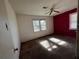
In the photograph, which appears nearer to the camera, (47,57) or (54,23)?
(47,57)

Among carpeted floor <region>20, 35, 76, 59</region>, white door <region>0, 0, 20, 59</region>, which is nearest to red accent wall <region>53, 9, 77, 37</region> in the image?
carpeted floor <region>20, 35, 76, 59</region>

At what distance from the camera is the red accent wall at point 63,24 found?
5.38 metres

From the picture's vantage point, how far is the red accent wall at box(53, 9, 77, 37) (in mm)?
5376

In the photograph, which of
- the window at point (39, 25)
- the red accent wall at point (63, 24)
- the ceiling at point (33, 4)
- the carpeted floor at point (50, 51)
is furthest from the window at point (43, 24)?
the carpeted floor at point (50, 51)

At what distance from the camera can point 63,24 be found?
600 centimetres

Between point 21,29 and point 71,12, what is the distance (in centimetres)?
458

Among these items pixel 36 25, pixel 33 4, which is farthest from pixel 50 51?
pixel 36 25

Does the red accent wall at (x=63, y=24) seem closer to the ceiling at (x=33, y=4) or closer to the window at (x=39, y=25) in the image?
the window at (x=39, y=25)

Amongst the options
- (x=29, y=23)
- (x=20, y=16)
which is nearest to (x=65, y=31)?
(x=29, y=23)

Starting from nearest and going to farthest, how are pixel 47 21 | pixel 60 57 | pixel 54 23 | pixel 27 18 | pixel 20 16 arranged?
pixel 60 57, pixel 20 16, pixel 27 18, pixel 47 21, pixel 54 23

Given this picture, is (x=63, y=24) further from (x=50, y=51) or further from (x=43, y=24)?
(x=50, y=51)

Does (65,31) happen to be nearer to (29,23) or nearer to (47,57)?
(29,23)

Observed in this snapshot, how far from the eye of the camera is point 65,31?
5852 mm

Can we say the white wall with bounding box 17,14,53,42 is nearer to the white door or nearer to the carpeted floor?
the carpeted floor
